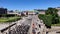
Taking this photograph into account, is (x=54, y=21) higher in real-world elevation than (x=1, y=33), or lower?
lower

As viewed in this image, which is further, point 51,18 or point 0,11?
point 0,11

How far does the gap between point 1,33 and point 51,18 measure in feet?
A: 59.3

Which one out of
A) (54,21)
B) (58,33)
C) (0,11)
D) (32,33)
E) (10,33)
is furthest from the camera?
(0,11)

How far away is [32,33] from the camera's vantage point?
1034cm

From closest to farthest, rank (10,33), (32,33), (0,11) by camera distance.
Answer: (10,33), (32,33), (0,11)

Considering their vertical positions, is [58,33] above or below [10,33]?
below

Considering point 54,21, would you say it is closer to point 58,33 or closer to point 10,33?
point 58,33

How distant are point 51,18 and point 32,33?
15.2 m

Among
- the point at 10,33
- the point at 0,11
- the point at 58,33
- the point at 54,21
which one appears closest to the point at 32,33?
the point at 10,33

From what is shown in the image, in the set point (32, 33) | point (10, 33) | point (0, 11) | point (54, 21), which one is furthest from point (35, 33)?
point (0, 11)

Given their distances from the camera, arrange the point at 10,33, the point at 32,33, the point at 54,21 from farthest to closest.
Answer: the point at 54,21 < the point at 32,33 < the point at 10,33

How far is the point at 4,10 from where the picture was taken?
60562 millimetres

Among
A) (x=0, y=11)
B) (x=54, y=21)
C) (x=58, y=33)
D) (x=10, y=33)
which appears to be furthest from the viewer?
(x=0, y=11)

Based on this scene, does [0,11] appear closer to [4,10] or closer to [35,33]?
[4,10]
